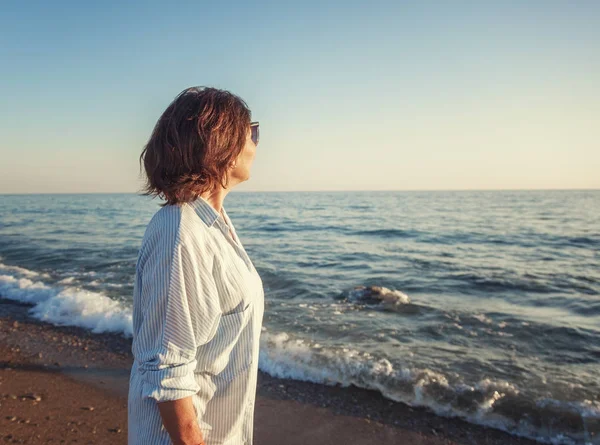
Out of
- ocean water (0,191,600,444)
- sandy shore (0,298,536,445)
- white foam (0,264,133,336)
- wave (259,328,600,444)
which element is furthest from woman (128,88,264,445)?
white foam (0,264,133,336)

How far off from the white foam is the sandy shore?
4.31 ft

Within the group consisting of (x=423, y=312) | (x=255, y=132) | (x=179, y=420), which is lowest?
(x=423, y=312)

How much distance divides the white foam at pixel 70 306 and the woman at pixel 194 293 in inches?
238

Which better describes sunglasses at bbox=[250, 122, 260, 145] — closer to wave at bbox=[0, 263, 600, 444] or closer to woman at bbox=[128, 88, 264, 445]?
woman at bbox=[128, 88, 264, 445]

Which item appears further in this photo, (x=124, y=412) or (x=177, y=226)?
(x=124, y=412)

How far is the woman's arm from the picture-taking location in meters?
1.29

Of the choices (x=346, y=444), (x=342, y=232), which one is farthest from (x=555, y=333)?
(x=342, y=232)

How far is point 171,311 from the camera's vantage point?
1.29 meters

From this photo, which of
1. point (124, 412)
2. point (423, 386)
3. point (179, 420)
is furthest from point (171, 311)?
point (423, 386)

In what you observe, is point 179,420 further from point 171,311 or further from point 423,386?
point 423,386

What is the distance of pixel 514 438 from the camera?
4312mm

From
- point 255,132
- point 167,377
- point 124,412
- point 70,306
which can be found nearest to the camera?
point 167,377

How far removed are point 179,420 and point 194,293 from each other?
1.29 ft

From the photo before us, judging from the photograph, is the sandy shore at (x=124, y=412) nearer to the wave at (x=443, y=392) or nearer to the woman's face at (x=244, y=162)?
the wave at (x=443, y=392)
